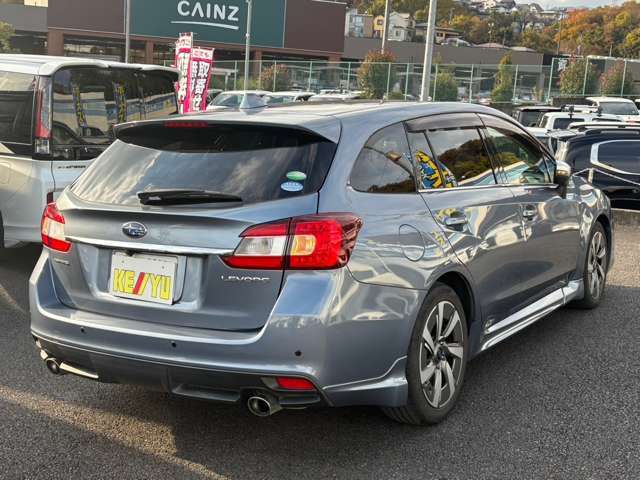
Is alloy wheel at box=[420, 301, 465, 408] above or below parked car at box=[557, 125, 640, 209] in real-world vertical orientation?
below

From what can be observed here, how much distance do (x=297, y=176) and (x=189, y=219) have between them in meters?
0.51

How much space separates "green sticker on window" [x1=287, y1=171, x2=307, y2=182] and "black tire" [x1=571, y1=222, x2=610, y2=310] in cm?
342

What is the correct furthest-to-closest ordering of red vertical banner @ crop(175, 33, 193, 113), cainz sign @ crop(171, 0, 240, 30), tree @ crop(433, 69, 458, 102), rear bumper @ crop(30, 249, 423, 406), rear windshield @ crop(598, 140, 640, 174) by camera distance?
cainz sign @ crop(171, 0, 240, 30) < tree @ crop(433, 69, 458, 102) < red vertical banner @ crop(175, 33, 193, 113) < rear windshield @ crop(598, 140, 640, 174) < rear bumper @ crop(30, 249, 423, 406)

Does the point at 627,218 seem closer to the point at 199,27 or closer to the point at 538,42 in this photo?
the point at 199,27

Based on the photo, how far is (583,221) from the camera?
6.09 m

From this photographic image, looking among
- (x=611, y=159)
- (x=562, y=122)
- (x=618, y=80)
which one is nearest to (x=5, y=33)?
(x=618, y=80)

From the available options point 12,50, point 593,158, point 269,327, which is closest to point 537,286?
point 269,327

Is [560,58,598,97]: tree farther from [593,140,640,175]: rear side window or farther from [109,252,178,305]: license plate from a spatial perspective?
[109,252,178,305]: license plate

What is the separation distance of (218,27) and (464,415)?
53375 millimetres

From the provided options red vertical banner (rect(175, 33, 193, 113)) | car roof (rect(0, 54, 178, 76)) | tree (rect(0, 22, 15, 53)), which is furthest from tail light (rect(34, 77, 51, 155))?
tree (rect(0, 22, 15, 53))

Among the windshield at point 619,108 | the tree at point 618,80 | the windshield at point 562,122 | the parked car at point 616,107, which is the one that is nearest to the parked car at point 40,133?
the windshield at point 562,122

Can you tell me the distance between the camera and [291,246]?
3.40 m

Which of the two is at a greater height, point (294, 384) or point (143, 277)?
point (143, 277)

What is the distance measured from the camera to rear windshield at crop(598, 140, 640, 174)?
11453 mm
